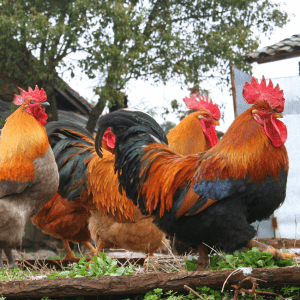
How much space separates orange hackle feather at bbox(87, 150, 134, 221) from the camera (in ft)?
14.6

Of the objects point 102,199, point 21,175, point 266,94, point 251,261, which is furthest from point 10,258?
point 266,94

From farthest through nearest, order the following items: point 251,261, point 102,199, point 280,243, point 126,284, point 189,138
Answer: point 189,138, point 280,243, point 102,199, point 251,261, point 126,284

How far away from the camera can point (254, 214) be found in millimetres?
2975

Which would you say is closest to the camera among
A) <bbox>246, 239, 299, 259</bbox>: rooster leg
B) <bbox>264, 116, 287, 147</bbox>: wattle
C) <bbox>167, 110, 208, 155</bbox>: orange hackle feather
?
<bbox>246, 239, 299, 259</bbox>: rooster leg

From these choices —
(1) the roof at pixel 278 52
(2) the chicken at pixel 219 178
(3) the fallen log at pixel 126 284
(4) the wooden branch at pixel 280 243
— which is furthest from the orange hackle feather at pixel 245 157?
(1) the roof at pixel 278 52

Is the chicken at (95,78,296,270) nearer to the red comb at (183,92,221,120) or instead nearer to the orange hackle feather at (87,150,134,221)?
the orange hackle feather at (87,150,134,221)

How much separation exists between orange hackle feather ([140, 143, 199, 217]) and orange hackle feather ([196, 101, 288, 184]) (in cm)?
19

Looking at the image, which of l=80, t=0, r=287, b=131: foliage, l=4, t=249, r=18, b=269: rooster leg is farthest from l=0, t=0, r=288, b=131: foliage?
l=4, t=249, r=18, b=269: rooster leg

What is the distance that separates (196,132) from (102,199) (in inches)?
54.7

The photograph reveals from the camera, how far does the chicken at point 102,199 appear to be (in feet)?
14.5

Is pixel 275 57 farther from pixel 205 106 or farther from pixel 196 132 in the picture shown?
pixel 196 132

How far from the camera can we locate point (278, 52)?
6.71 metres

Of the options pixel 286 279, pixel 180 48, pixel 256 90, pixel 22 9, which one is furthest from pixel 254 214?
pixel 180 48

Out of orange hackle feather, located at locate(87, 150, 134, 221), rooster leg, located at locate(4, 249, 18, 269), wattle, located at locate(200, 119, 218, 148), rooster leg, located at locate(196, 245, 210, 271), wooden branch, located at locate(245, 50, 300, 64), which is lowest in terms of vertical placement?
rooster leg, located at locate(4, 249, 18, 269)
